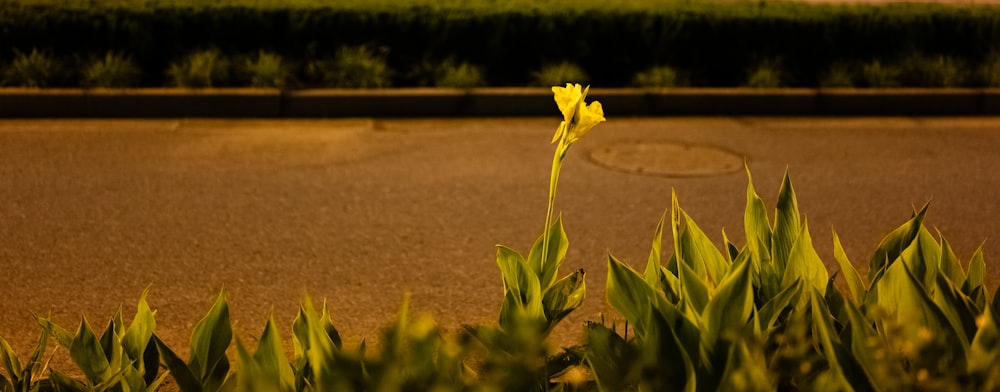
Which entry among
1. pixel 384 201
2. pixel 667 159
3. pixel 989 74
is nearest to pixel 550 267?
pixel 384 201

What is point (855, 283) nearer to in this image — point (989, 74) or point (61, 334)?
point (61, 334)

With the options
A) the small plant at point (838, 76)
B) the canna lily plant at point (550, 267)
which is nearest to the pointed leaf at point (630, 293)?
the canna lily plant at point (550, 267)

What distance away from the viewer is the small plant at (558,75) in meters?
8.39

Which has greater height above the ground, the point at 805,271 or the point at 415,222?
the point at 805,271

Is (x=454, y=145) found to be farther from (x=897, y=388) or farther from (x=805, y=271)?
(x=897, y=388)

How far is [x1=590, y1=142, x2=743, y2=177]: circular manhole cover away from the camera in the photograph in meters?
6.66

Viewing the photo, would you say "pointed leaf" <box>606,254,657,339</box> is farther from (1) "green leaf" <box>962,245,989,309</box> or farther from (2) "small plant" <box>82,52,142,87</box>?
(2) "small plant" <box>82,52,142,87</box>

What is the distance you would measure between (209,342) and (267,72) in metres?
5.80

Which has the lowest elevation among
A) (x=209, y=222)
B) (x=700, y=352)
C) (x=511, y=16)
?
(x=209, y=222)

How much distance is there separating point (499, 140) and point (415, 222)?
1.90 meters

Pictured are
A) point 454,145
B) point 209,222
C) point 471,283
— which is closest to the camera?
point 471,283

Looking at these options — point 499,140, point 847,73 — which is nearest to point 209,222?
point 499,140

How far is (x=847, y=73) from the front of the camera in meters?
8.84

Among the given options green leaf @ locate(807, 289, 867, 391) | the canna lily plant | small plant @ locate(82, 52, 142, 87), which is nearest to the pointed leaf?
the canna lily plant
